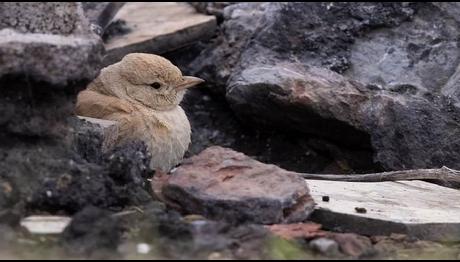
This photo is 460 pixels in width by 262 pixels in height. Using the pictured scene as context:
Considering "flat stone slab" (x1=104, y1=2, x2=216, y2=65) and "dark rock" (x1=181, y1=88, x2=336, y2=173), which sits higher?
"flat stone slab" (x1=104, y1=2, x2=216, y2=65)

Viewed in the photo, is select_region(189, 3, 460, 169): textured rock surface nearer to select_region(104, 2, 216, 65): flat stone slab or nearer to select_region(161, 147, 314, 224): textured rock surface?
select_region(104, 2, 216, 65): flat stone slab

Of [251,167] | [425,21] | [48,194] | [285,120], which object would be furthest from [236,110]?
[48,194]

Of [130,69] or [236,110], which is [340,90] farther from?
[130,69]

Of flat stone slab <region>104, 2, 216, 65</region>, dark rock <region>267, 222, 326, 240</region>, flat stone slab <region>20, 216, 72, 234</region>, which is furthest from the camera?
flat stone slab <region>104, 2, 216, 65</region>

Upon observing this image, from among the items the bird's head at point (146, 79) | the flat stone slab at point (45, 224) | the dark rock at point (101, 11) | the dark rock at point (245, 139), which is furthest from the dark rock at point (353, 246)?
the dark rock at point (101, 11)

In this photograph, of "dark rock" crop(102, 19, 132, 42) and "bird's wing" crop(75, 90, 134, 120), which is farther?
"dark rock" crop(102, 19, 132, 42)

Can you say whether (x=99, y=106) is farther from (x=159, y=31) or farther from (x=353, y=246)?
(x=353, y=246)

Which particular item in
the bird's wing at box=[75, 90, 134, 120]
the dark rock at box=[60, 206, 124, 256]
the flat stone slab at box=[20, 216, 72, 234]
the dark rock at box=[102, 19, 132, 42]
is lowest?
the dark rock at box=[102, 19, 132, 42]

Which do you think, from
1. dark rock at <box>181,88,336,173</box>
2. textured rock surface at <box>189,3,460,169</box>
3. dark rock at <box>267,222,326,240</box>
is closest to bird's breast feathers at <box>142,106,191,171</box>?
textured rock surface at <box>189,3,460,169</box>
